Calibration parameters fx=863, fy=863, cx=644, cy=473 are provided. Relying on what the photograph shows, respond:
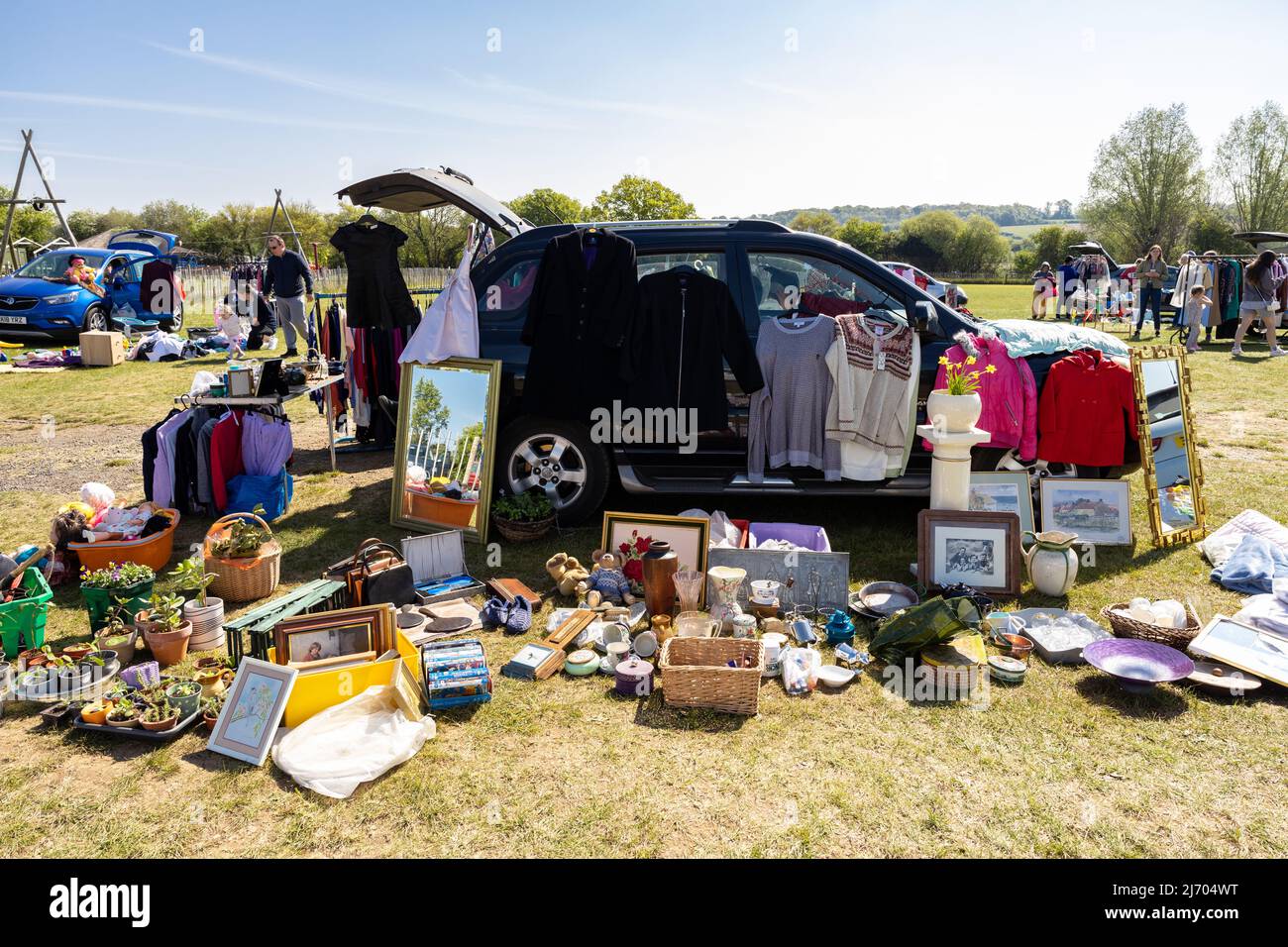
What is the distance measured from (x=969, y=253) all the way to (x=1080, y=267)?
4794 centimetres

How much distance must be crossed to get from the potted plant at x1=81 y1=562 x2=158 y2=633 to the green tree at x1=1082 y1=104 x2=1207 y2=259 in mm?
57140

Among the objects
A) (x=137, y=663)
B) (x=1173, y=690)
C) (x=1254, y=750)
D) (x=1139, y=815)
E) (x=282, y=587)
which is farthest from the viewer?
(x=282, y=587)

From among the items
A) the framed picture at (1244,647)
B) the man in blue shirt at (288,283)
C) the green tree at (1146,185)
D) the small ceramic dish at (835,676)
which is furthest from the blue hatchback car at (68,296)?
the green tree at (1146,185)

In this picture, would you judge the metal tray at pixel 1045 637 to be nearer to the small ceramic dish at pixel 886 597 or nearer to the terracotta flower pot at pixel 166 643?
the small ceramic dish at pixel 886 597

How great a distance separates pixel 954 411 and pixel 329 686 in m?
3.61

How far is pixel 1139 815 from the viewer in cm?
293

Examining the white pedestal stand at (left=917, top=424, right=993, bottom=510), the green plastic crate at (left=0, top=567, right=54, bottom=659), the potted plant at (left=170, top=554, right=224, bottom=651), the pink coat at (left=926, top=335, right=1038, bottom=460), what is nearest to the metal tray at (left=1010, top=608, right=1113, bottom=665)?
the white pedestal stand at (left=917, top=424, right=993, bottom=510)

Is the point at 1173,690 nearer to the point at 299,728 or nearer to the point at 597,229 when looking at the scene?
the point at 299,728

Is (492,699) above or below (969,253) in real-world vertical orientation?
below

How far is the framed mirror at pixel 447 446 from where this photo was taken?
5797 millimetres

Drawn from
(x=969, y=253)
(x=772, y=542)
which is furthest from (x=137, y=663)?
(x=969, y=253)

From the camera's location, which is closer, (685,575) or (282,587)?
(685,575)

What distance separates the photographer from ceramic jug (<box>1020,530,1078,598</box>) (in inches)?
189

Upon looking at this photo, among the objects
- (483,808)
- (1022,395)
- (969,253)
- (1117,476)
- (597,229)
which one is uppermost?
(969,253)
